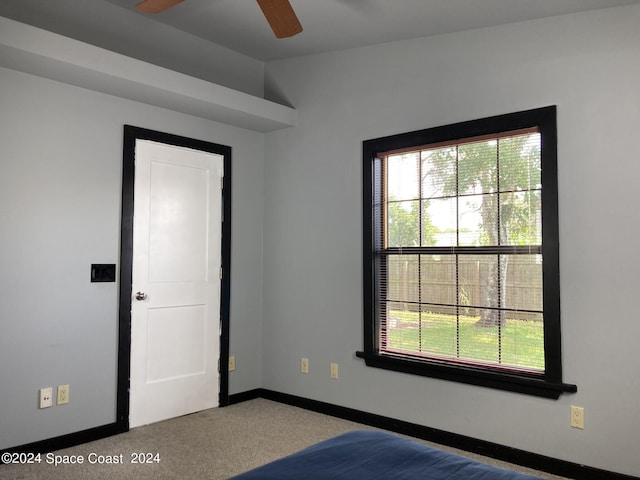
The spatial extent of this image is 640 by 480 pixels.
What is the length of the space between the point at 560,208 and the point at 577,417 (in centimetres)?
117

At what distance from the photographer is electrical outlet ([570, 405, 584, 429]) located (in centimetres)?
276

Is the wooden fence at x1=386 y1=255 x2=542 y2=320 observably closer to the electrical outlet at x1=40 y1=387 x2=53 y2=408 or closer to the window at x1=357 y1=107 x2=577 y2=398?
the window at x1=357 y1=107 x2=577 y2=398

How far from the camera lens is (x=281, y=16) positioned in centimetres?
242

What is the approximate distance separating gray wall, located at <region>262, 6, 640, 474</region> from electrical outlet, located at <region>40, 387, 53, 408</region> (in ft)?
5.74

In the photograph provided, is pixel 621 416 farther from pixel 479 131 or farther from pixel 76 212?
pixel 76 212

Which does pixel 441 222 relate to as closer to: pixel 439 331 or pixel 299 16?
pixel 439 331

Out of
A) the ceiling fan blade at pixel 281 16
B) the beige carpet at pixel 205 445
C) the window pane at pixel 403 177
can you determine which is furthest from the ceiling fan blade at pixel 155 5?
the beige carpet at pixel 205 445

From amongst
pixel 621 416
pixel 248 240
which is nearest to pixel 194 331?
pixel 248 240

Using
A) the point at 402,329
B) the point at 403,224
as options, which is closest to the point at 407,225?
the point at 403,224

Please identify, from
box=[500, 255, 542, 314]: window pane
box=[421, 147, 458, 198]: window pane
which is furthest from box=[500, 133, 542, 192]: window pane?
box=[500, 255, 542, 314]: window pane

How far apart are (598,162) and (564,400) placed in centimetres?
134

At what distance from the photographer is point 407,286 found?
3.56m

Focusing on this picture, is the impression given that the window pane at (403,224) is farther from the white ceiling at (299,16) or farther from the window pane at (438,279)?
the white ceiling at (299,16)

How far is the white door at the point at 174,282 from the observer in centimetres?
361
